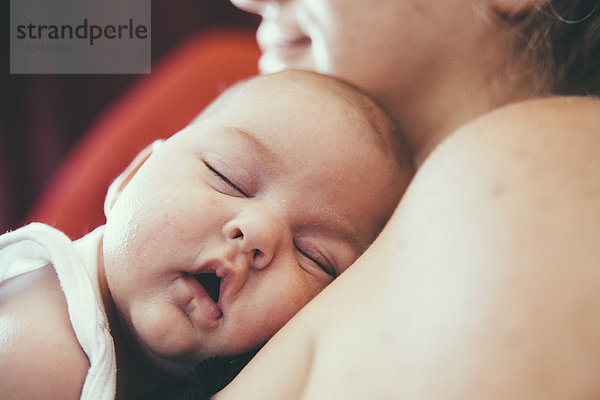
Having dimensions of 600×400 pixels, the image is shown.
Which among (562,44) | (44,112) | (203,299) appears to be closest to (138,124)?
(44,112)

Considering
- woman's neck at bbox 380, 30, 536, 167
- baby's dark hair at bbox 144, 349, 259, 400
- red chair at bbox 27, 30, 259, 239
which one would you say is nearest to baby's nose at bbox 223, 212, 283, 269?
baby's dark hair at bbox 144, 349, 259, 400

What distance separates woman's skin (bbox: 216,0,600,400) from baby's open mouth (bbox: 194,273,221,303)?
18cm

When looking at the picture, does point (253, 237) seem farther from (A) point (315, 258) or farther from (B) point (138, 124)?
(B) point (138, 124)

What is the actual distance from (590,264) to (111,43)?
5.54 ft

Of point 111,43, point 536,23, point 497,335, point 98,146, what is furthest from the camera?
point 111,43

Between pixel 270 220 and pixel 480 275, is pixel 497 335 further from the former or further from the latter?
pixel 270 220

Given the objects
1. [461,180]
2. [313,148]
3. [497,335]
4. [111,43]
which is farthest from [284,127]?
[111,43]

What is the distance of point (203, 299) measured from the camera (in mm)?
689

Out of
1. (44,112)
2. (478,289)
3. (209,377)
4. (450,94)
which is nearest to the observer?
(478,289)

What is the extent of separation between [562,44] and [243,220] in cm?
64

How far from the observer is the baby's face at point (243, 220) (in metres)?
0.69

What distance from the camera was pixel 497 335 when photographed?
405 mm

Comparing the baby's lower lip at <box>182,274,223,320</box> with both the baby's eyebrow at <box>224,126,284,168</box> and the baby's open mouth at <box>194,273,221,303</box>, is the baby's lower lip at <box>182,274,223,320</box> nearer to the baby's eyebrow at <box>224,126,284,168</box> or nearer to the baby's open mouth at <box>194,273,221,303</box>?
the baby's open mouth at <box>194,273,221,303</box>

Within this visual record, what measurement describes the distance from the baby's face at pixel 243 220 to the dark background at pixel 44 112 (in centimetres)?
130
